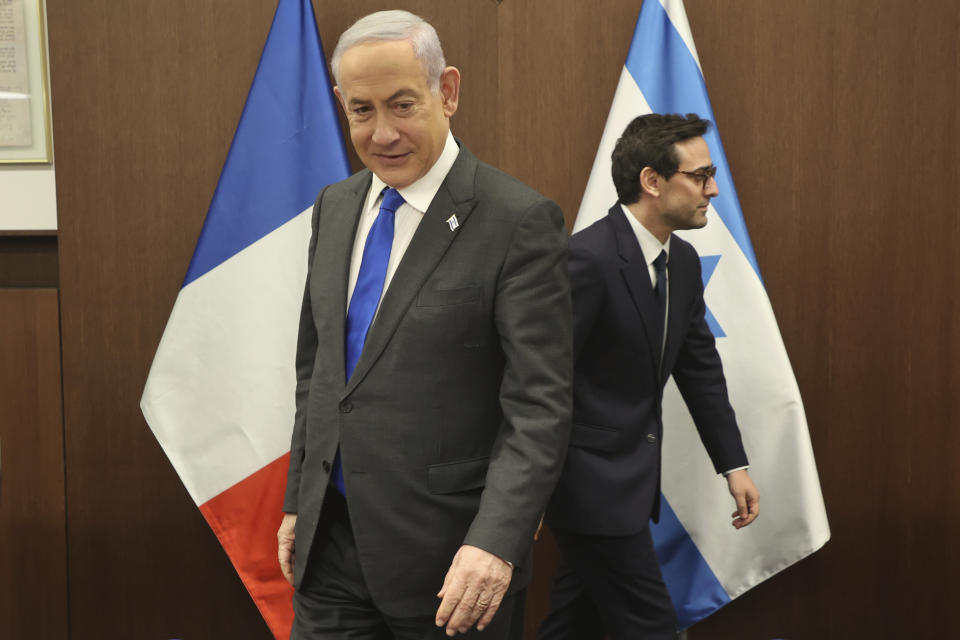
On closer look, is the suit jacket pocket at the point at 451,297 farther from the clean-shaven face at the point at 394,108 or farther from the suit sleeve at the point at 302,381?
the suit sleeve at the point at 302,381

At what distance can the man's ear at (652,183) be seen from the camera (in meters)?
2.18

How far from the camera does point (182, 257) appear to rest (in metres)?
2.71

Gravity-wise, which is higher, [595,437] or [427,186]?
[427,186]

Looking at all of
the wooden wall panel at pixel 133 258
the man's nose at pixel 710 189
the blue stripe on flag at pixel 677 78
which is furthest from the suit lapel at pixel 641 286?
the wooden wall panel at pixel 133 258

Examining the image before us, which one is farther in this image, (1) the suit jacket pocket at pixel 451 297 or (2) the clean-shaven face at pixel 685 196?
(2) the clean-shaven face at pixel 685 196

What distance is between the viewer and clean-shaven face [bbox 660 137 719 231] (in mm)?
2174

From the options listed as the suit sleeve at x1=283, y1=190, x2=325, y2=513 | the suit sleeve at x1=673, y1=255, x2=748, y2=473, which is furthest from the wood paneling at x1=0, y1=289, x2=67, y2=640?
the suit sleeve at x1=673, y1=255, x2=748, y2=473

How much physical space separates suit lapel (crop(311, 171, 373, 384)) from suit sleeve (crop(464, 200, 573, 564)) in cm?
27

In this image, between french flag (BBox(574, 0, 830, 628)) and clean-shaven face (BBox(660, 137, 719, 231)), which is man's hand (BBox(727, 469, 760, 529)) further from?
clean-shaven face (BBox(660, 137, 719, 231))

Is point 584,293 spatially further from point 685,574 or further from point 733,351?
point 685,574

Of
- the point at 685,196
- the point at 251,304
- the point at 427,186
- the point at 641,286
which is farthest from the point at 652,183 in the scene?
→ the point at 251,304

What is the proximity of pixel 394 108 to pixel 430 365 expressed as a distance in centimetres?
39

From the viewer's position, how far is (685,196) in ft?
7.13

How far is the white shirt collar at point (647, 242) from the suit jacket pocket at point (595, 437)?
0.43 metres
